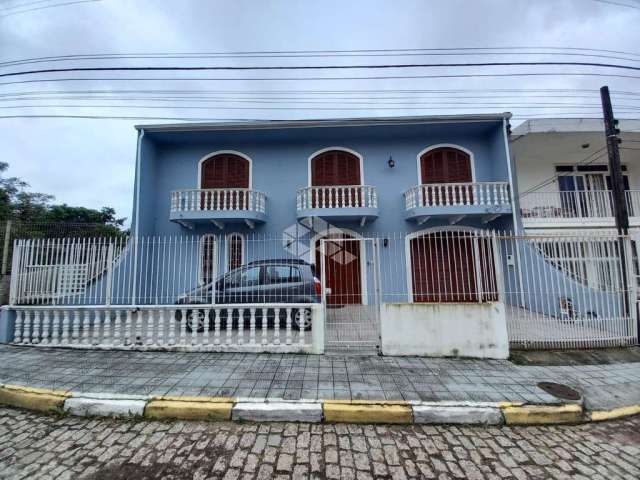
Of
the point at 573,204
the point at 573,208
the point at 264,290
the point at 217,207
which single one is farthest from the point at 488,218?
the point at 217,207

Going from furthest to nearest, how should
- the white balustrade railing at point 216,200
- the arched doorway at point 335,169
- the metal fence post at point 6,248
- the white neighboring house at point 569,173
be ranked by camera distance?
the arched doorway at point 335,169, the white neighboring house at point 569,173, the white balustrade railing at point 216,200, the metal fence post at point 6,248

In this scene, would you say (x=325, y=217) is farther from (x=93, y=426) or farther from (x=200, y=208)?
(x=93, y=426)

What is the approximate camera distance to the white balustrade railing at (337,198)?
841 centimetres

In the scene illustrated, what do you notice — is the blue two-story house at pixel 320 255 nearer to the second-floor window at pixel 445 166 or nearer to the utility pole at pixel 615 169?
the second-floor window at pixel 445 166

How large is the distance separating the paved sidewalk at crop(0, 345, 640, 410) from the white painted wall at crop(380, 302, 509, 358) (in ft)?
0.56

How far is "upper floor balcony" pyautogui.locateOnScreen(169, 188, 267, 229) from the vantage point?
839cm

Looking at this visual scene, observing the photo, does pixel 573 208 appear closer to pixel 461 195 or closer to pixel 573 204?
pixel 573 204

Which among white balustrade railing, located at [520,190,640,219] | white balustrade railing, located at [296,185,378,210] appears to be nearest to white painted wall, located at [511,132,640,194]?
white balustrade railing, located at [520,190,640,219]

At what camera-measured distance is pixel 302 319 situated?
15.1 ft

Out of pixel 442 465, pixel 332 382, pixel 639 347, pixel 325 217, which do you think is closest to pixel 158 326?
pixel 332 382

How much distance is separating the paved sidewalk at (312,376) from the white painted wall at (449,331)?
17cm

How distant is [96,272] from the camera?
5.25 metres

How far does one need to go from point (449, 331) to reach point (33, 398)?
5.69 metres

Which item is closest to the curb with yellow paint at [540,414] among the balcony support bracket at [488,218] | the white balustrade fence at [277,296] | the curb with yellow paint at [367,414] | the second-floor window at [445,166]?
the curb with yellow paint at [367,414]
